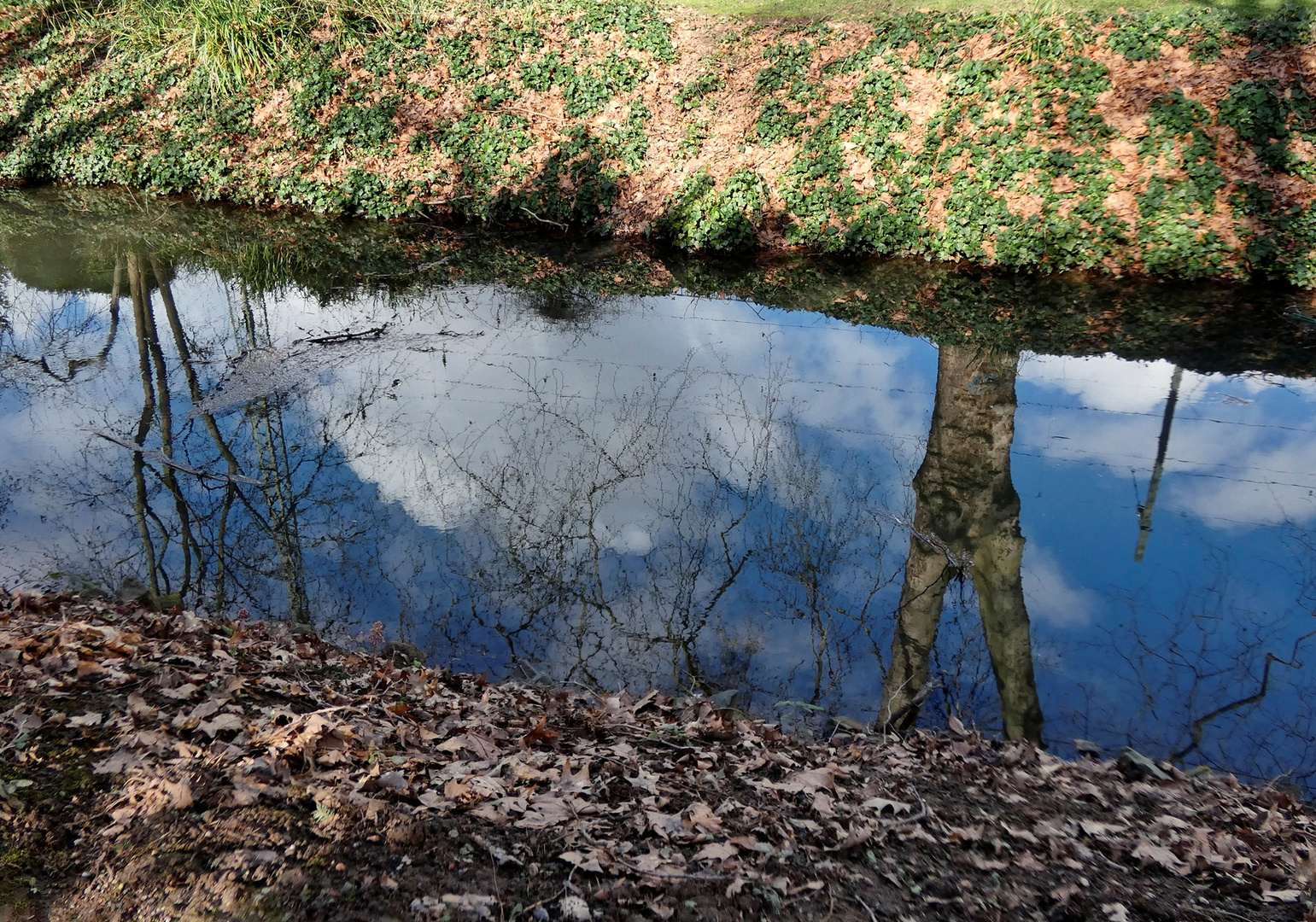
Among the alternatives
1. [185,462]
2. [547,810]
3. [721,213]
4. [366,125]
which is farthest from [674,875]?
[366,125]

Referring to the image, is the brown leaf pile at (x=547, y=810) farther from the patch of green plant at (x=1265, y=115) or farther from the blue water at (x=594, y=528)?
the patch of green plant at (x=1265, y=115)

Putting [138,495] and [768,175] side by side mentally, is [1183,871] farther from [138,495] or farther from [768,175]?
[768,175]

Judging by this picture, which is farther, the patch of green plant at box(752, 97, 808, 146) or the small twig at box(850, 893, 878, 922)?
the patch of green plant at box(752, 97, 808, 146)

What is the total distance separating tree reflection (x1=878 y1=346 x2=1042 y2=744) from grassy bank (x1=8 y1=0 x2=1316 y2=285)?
15.1 feet

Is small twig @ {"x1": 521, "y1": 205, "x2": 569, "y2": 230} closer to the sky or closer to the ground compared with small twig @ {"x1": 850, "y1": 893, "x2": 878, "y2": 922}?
closer to the sky

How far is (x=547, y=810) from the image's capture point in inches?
129

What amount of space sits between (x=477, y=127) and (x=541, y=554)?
36.5 ft

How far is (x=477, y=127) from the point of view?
1516cm

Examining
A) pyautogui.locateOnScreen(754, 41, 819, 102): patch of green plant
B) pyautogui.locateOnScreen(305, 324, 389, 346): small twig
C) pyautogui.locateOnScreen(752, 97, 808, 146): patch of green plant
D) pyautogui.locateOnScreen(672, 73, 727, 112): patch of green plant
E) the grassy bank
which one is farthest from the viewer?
pyautogui.locateOnScreen(672, 73, 727, 112): patch of green plant

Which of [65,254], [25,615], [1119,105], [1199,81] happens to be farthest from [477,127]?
[25,615]

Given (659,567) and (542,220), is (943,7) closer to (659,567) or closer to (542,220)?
(542,220)

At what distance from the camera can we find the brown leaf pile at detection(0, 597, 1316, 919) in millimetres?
2777

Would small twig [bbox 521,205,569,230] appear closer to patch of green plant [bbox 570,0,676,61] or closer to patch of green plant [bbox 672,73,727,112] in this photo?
patch of green plant [bbox 672,73,727,112]

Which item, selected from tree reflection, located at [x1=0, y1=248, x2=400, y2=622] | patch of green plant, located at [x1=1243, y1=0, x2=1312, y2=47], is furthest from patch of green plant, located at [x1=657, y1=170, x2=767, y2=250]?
patch of green plant, located at [x1=1243, y1=0, x2=1312, y2=47]
